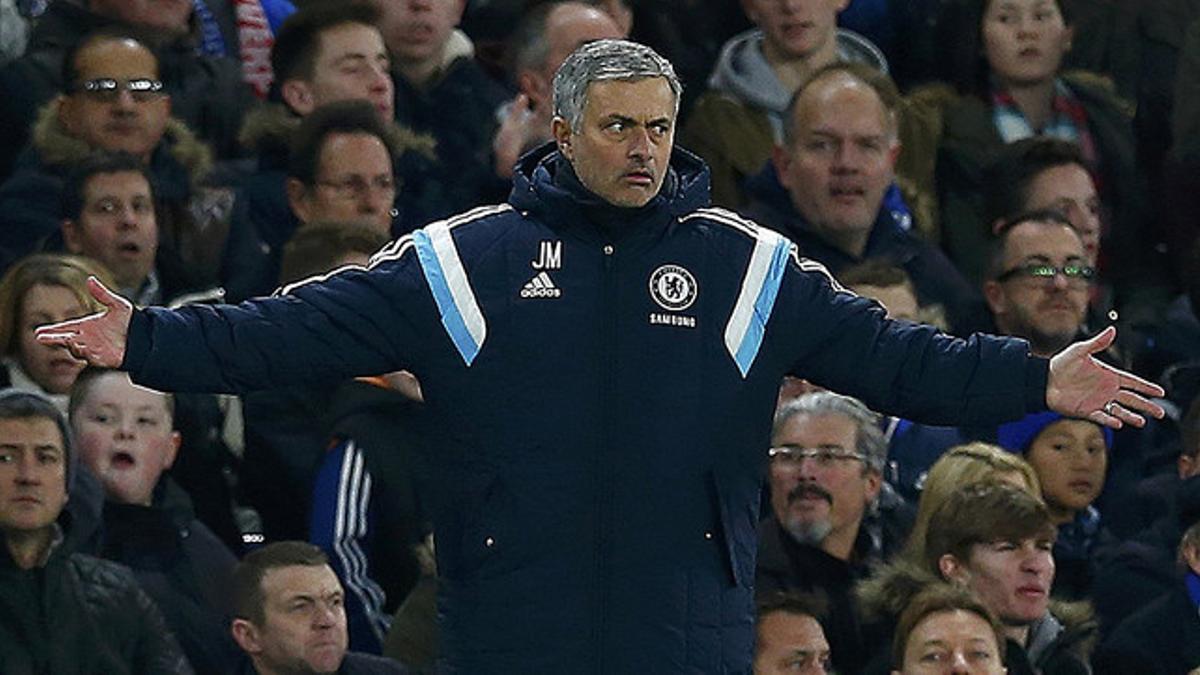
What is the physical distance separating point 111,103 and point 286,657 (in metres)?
2.42

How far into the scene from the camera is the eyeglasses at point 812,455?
9.39 meters

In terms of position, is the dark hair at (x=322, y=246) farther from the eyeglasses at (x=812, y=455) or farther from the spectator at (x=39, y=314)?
the eyeglasses at (x=812, y=455)

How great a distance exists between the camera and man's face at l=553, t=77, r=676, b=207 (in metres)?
6.34

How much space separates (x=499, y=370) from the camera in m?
6.39

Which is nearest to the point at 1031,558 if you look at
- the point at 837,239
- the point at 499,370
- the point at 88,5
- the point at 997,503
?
the point at 997,503

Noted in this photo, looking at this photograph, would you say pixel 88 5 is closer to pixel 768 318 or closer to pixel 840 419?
pixel 840 419

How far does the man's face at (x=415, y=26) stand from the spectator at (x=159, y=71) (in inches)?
21.9

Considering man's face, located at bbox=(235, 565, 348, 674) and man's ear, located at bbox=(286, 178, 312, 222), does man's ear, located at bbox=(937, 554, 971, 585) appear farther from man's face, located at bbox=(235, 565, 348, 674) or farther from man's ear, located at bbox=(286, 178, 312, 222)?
man's ear, located at bbox=(286, 178, 312, 222)

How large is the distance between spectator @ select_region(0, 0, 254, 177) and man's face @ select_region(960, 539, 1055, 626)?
314 centimetres

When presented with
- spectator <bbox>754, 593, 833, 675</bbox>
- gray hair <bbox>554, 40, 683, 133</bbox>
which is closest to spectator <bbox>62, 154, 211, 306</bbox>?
spectator <bbox>754, 593, 833, 675</bbox>

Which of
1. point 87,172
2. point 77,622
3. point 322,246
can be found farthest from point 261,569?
point 87,172

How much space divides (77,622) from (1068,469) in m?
3.17

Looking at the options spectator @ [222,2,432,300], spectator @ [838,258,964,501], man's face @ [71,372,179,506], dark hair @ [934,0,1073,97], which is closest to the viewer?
man's face @ [71,372,179,506]

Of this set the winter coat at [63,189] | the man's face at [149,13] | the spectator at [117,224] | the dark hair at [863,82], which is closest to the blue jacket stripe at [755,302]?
the spectator at [117,224]
